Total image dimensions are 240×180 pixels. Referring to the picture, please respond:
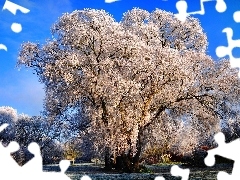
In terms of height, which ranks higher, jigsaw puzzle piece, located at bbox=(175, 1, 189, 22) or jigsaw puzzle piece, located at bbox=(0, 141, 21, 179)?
jigsaw puzzle piece, located at bbox=(175, 1, 189, 22)

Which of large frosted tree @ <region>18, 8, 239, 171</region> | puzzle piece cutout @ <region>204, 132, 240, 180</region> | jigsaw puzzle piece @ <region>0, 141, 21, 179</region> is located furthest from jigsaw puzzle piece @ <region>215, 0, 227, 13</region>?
large frosted tree @ <region>18, 8, 239, 171</region>

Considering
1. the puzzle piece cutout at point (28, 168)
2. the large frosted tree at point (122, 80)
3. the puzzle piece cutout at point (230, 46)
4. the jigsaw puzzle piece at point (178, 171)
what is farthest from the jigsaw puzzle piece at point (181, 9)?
the large frosted tree at point (122, 80)

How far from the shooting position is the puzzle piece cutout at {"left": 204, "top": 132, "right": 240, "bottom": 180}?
7.30 m

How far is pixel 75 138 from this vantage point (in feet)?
174

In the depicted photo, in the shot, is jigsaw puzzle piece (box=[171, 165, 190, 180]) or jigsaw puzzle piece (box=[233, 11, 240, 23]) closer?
jigsaw puzzle piece (box=[171, 165, 190, 180])

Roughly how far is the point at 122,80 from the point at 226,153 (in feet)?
103

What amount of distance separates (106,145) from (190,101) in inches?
425

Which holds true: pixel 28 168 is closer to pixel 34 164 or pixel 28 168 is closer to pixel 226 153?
pixel 34 164

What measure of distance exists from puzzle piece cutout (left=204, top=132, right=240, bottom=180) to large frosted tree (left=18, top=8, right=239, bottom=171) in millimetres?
30703

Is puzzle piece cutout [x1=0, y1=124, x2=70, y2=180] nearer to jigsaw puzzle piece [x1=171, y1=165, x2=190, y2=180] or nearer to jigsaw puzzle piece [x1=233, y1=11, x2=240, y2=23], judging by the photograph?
jigsaw puzzle piece [x1=171, y1=165, x2=190, y2=180]

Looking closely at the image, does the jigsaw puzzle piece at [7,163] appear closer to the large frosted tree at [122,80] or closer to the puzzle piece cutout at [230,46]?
the puzzle piece cutout at [230,46]

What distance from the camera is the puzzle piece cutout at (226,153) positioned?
23.9ft

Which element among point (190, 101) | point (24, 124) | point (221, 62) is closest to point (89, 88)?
point (190, 101)

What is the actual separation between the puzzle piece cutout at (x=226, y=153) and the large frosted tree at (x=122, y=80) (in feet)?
101
